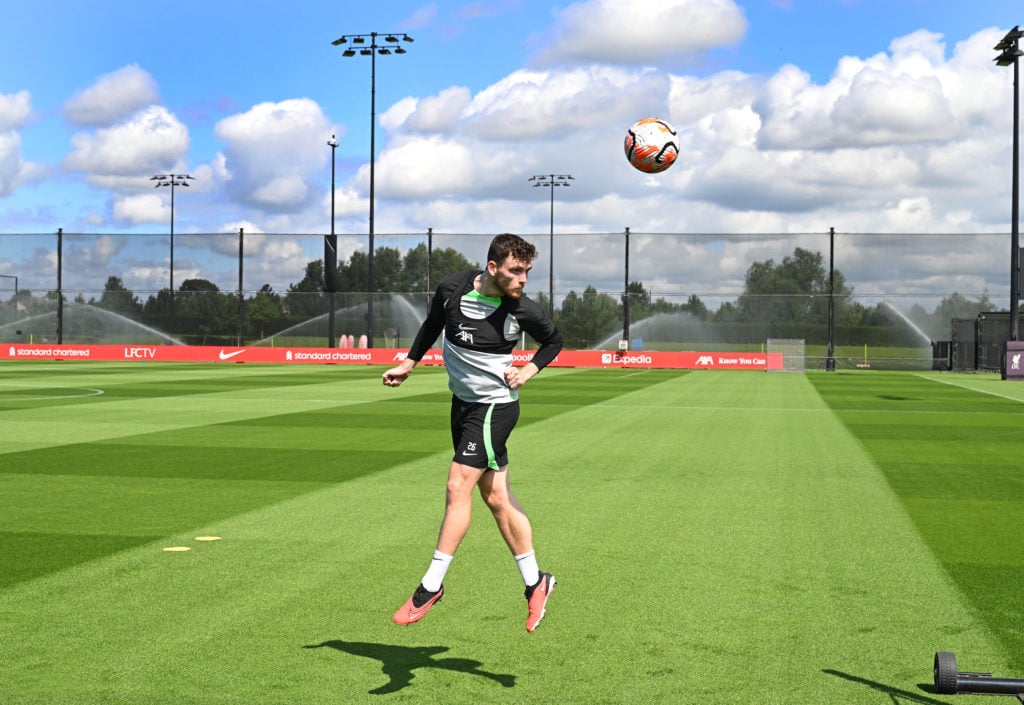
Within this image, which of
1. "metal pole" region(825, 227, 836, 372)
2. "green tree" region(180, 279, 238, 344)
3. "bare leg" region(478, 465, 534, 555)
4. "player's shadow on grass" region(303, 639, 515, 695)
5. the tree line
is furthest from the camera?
"green tree" region(180, 279, 238, 344)

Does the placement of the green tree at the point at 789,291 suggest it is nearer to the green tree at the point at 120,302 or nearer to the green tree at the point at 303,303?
the green tree at the point at 303,303

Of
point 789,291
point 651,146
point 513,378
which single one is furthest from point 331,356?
point 513,378

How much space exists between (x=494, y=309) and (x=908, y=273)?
49.3m

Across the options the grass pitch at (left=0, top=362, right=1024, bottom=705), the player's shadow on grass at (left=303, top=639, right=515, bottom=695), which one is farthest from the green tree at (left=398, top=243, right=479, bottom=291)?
the player's shadow on grass at (left=303, top=639, right=515, bottom=695)

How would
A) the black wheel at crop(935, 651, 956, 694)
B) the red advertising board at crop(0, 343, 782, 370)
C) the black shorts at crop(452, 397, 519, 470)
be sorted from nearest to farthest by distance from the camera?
the black wheel at crop(935, 651, 956, 694) < the black shorts at crop(452, 397, 519, 470) < the red advertising board at crop(0, 343, 782, 370)

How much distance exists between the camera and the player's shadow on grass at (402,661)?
5215 mm

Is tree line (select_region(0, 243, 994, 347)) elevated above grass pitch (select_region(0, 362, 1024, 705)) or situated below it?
above

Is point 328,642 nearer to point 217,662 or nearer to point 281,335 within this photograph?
point 217,662

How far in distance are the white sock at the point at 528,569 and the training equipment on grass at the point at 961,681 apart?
2300mm

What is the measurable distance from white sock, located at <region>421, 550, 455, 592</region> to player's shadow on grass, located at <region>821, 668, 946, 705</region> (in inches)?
76.3

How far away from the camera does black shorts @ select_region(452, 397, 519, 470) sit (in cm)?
592

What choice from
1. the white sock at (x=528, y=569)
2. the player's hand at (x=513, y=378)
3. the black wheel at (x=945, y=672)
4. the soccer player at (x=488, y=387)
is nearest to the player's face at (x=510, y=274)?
the soccer player at (x=488, y=387)

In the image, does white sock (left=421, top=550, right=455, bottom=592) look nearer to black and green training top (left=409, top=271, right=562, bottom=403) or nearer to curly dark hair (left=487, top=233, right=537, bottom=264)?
black and green training top (left=409, top=271, right=562, bottom=403)

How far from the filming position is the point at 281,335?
56250 mm
